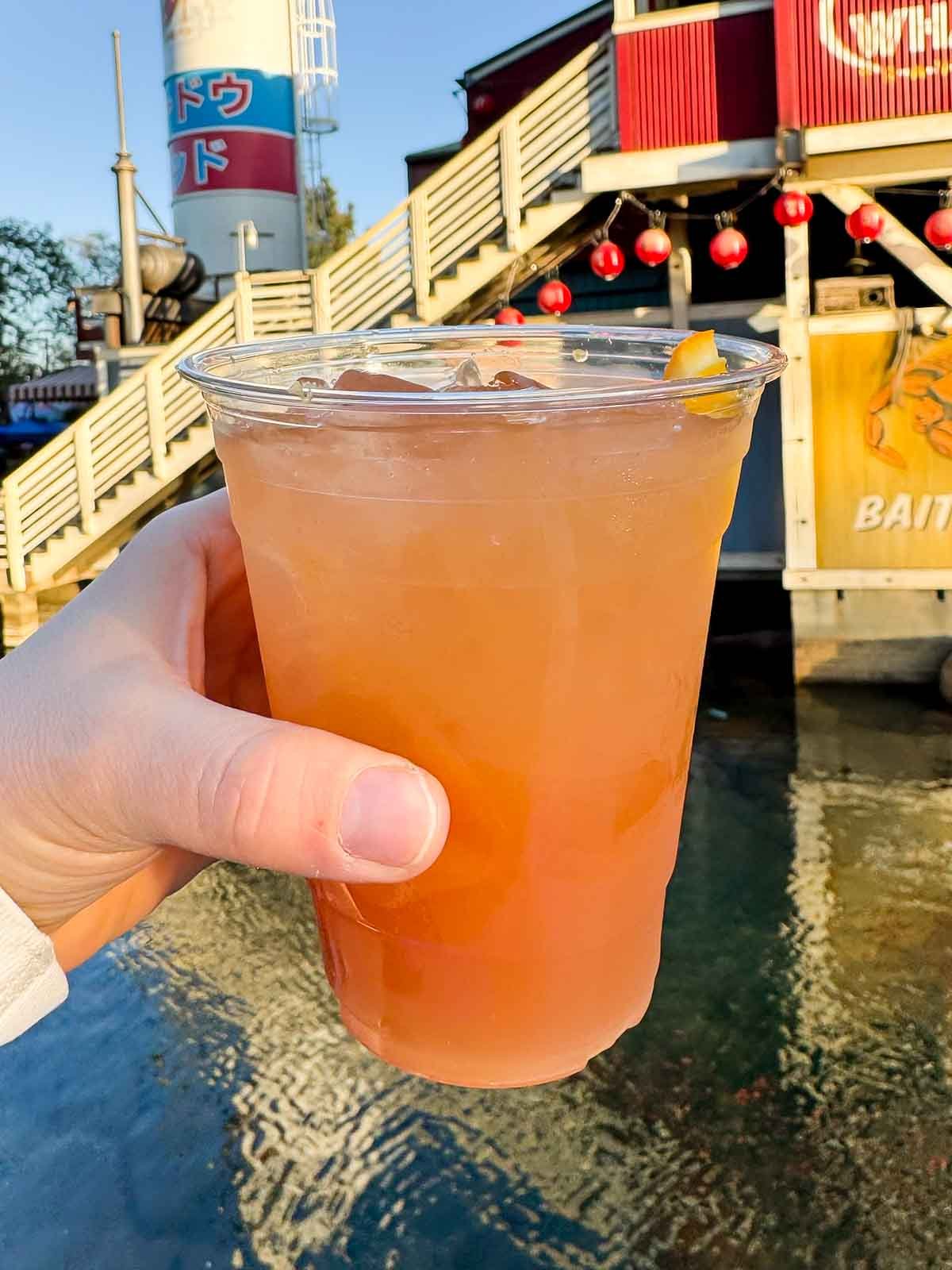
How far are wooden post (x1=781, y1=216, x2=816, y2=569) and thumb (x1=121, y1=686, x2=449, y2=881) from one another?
366 inches

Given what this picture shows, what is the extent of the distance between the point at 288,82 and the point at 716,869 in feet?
68.1

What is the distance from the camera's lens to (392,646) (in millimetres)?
1214

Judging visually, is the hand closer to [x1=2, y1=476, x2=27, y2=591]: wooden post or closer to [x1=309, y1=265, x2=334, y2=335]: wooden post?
[x1=309, y1=265, x2=334, y2=335]: wooden post

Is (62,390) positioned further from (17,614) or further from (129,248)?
(17,614)

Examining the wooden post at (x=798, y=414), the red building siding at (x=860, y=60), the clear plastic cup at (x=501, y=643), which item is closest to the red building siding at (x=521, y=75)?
the red building siding at (x=860, y=60)

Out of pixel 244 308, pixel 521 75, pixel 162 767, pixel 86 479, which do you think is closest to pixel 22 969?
pixel 162 767

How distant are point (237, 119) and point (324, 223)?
285 inches

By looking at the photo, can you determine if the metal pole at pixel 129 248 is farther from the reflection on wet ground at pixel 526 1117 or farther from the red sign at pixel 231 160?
the reflection on wet ground at pixel 526 1117

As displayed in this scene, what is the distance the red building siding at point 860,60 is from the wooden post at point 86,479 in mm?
7647

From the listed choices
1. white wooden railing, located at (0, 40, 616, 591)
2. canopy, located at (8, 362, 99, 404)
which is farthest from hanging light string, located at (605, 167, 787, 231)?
canopy, located at (8, 362, 99, 404)

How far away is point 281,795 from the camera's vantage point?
4.07 ft

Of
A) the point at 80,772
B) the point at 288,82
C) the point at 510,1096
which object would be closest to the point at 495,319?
the point at 510,1096

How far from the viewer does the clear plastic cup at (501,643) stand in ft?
3.75

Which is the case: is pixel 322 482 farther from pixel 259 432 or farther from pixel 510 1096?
pixel 510 1096
